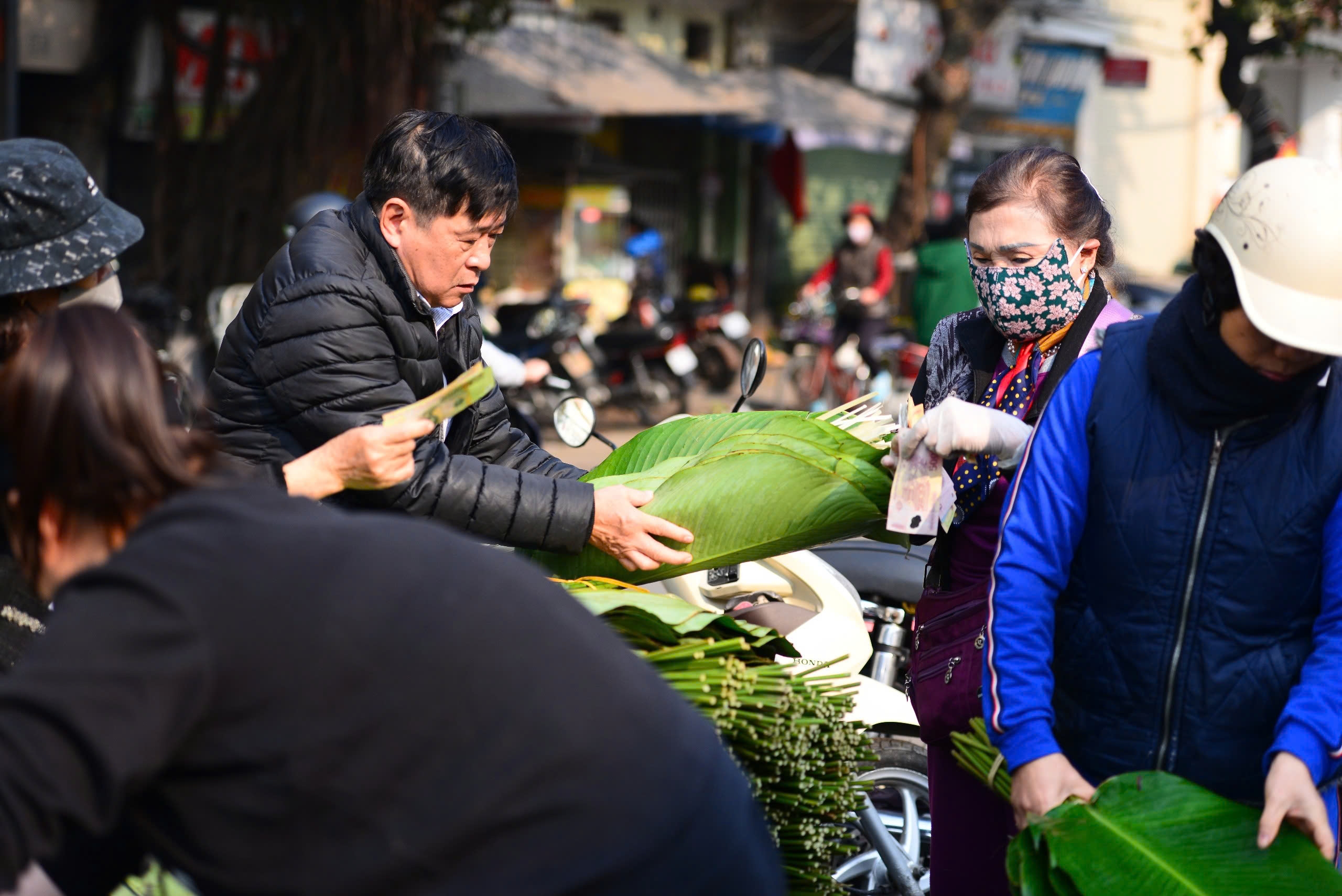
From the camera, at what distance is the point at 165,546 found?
1.21m

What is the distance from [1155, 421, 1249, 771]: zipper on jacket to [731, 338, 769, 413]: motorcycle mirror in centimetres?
120

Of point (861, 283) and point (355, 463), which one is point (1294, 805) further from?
point (861, 283)

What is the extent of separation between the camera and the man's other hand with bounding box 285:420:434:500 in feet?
6.41

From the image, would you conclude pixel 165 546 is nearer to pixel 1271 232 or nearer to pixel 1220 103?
pixel 1271 232

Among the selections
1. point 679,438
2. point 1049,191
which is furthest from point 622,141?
point 1049,191

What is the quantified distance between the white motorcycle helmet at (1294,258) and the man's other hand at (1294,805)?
0.54m

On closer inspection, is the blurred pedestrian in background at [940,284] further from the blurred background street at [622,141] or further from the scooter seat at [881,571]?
the scooter seat at [881,571]

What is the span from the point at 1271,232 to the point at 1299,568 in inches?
17.8

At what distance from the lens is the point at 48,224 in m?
Result: 2.29

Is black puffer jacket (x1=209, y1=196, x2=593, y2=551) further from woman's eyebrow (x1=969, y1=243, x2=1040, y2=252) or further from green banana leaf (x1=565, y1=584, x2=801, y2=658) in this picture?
woman's eyebrow (x1=969, y1=243, x2=1040, y2=252)

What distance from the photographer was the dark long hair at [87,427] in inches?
49.9

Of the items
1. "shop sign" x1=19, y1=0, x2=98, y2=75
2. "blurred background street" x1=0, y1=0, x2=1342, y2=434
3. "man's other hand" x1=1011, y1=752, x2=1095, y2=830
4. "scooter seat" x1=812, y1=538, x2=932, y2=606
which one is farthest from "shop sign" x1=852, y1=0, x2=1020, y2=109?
"man's other hand" x1=1011, y1=752, x2=1095, y2=830

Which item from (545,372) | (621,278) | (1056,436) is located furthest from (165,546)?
(621,278)

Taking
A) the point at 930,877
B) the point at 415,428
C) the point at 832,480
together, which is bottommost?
the point at 930,877
